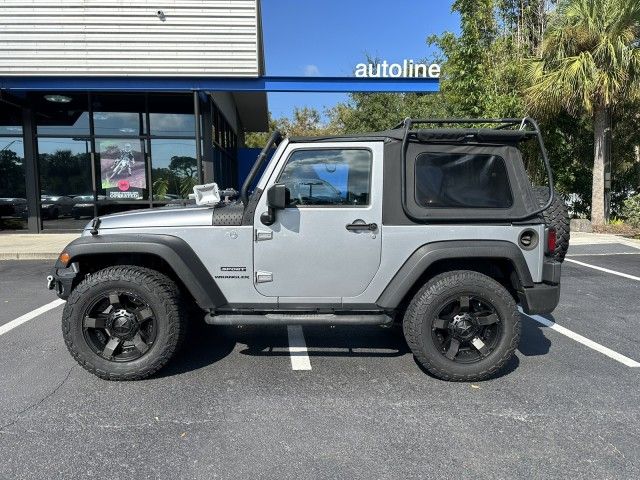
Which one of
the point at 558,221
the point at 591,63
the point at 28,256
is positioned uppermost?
the point at 591,63

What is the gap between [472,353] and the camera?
3.62m

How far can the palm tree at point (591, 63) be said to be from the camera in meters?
11.9

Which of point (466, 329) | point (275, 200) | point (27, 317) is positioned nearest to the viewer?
point (275, 200)

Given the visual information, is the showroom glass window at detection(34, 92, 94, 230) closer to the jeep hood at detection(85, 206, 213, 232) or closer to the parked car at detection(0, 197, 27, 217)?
the parked car at detection(0, 197, 27, 217)

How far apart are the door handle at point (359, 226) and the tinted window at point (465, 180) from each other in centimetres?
49

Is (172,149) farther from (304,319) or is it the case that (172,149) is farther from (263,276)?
(304,319)

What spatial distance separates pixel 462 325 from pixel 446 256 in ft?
1.79

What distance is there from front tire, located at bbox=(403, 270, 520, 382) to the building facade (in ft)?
22.9

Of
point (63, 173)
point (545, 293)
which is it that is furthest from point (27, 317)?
point (63, 173)

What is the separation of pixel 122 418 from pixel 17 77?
10.7 meters

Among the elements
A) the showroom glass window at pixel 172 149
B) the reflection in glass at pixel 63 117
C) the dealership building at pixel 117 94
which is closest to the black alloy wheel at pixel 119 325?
the dealership building at pixel 117 94

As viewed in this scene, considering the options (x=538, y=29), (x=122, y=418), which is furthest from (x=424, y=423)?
(x=538, y=29)

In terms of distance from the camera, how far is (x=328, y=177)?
142 inches

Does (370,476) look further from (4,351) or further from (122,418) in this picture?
(4,351)
